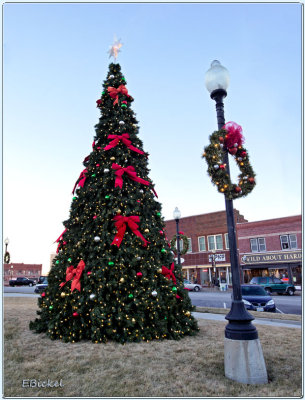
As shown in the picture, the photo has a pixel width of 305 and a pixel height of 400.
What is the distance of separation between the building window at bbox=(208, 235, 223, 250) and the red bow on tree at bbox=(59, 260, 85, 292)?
1254 inches

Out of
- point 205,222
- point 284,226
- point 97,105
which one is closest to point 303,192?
point 97,105

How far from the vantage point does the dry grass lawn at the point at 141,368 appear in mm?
3604

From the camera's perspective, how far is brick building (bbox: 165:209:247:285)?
35531 millimetres

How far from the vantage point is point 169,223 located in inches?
1683

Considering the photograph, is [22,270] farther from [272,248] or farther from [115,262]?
Result: [115,262]

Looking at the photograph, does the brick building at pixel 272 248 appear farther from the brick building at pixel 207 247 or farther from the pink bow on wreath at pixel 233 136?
the pink bow on wreath at pixel 233 136

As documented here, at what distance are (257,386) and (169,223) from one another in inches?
1534

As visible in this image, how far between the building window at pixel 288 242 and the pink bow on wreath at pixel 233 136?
29.8 m

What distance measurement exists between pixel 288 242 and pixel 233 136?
30188 millimetres

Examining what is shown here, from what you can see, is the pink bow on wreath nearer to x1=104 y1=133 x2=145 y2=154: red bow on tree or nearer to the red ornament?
the red ornament

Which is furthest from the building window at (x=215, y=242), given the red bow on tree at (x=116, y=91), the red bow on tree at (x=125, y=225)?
the red bow on tree at (x=125, y=225)

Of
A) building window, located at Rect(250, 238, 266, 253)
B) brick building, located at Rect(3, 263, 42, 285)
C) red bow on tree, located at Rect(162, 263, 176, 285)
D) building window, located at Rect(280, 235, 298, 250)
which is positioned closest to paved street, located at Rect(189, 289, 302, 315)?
red bow on tree, located at Rect(162, 263, 176, 285)

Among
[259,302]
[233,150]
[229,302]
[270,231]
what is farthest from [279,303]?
[270,231]

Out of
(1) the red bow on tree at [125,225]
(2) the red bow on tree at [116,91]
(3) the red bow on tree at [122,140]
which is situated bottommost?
(1) the red bow on tree at [125,225]
